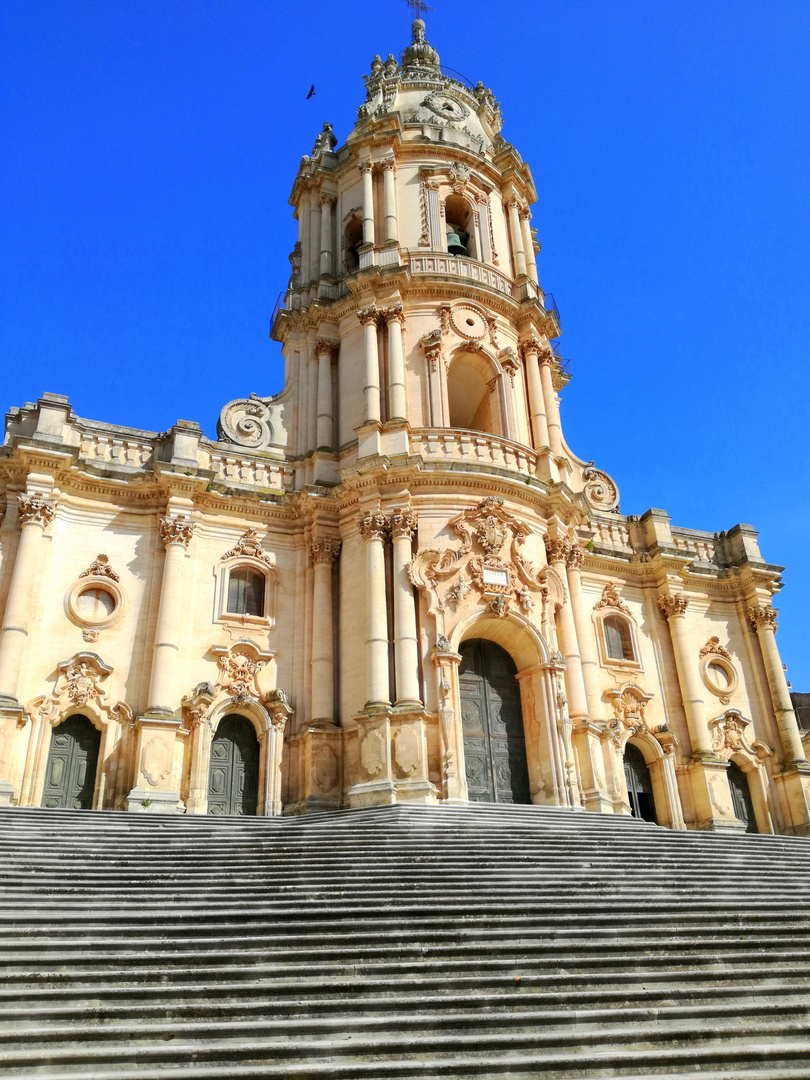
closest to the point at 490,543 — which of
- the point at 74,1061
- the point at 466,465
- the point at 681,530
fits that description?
the point at 466,465

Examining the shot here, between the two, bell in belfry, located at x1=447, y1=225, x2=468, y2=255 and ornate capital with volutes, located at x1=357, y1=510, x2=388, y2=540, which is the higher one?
bell in belfry, located at x1=447, y1=225, x2=468, y2=255

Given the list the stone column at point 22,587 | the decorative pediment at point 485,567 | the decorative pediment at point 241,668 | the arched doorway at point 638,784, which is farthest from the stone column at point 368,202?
the arched doorway at point 638,784

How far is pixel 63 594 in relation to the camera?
2255 centimetres

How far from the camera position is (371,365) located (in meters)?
26.3

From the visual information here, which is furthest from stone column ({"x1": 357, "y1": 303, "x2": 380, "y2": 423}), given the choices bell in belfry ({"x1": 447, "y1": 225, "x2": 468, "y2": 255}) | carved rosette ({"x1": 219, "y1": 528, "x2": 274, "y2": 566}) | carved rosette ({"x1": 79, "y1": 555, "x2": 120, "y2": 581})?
carved rosette ({"x1": 79, "y1": 555, "x2": 120, "y2": 581})

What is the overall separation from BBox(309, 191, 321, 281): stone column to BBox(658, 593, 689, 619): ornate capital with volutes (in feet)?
50.2

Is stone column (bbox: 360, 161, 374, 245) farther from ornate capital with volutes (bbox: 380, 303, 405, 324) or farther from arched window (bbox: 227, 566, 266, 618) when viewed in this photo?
arched window (bbox: 227, 566, 266, 618)

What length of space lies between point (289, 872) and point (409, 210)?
22455 millimetres

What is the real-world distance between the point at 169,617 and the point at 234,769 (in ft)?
13.6

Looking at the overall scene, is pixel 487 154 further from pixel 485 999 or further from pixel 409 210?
pixel 485 999

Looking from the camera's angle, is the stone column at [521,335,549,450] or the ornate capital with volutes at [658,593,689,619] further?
the ornate capital with volutes at [658,593,689,619]

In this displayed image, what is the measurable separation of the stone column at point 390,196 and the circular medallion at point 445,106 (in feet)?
12.7

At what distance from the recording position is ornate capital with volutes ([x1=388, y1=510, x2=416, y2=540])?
76.7 feet

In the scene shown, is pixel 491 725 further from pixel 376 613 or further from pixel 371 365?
pixel 371 365
